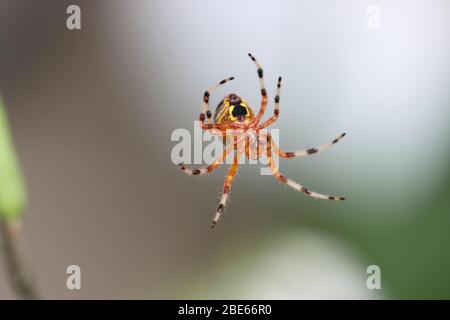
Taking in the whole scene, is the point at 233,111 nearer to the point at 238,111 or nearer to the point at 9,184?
the point at 238,111

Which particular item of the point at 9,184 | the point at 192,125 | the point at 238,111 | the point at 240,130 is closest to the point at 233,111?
the point at 238,111

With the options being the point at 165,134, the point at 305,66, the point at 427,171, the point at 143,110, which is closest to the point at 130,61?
the point at 143,110

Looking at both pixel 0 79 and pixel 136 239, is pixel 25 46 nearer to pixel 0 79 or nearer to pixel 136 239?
pixel 0 79

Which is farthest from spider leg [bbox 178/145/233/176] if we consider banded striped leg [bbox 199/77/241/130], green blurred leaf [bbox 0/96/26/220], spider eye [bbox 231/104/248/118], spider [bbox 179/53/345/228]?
green blurred leaf [bbox 0/96/26/220]

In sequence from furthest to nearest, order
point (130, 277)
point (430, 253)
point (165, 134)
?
1. point (165, 134)
2. point (130, 277)
3. point (430, 253)

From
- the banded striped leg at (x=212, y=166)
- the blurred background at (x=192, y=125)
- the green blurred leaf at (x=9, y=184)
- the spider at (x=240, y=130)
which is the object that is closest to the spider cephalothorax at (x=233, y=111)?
the spider at (x=240, y=130)

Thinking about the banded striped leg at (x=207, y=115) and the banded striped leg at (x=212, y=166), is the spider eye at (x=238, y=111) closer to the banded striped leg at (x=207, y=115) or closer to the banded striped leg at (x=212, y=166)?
the banded striped leg at (x=207, y=115)

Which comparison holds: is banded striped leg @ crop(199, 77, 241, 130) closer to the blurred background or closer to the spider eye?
the spider eye
